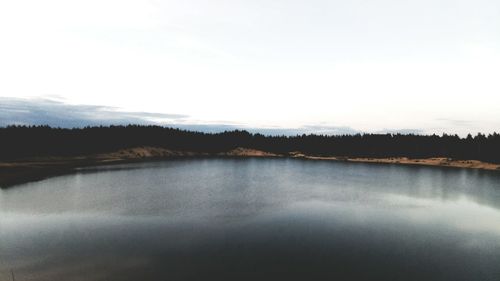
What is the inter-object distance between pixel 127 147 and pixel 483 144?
551ft

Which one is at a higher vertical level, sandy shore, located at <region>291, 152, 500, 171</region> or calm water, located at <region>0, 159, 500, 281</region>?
sandy shore, located at <region>291, 152, 500, 171</region>

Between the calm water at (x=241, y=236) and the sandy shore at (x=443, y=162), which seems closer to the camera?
the calm water at (x=241, y=236)

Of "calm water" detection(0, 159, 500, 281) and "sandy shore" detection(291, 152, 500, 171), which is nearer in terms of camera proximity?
"calm water" detection(0, 159, 500, 281)

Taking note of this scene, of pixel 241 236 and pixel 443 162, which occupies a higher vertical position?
pixel 443 162

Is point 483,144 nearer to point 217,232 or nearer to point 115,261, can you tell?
point 217,232

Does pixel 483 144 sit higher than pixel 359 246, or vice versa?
pixel 483 144

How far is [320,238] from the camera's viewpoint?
32312 millimetres

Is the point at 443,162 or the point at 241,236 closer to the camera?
the point at 241,236

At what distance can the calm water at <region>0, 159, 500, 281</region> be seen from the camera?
2333 cm

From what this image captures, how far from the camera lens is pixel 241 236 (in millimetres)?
32562

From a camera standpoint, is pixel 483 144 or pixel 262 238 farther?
pixel 483 144

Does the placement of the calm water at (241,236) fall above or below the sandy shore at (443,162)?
below

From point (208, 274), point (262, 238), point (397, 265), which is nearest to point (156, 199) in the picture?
point (262, 238)

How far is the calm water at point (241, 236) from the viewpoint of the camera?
23.3 meters
